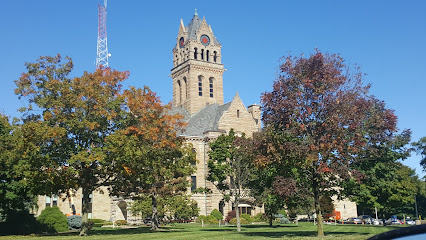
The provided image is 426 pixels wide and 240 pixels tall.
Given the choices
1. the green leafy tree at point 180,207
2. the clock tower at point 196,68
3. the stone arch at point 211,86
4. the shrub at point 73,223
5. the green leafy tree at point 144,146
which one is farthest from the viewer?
the stone arch at point 211,86

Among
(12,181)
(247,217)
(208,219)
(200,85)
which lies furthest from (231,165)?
(200,85)

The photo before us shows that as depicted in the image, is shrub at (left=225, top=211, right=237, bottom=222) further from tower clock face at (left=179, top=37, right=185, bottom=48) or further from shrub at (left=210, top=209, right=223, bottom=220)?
tower clock face at (left=179, top=37, right=185, bottom=48)

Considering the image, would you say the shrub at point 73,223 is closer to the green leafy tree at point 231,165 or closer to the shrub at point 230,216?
the green leafy tree at point 231,165

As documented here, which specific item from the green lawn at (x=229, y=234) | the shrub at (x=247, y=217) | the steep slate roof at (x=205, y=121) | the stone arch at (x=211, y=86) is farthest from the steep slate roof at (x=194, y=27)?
the green lawn at (x=229, y=234)

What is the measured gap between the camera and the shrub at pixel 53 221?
39250 millimetres

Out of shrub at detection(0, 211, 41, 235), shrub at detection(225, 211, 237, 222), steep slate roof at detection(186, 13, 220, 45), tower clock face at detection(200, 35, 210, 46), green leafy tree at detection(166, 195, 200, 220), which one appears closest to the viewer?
shrub at detection(0, 211, 41, 235)

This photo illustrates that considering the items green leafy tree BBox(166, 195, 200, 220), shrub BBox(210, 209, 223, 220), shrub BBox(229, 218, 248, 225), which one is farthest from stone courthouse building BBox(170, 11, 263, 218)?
green leafy tree BBox(166, 195, 200, 220)

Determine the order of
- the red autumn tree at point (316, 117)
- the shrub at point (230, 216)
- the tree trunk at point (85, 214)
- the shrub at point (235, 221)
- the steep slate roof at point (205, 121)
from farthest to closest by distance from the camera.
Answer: the steep slate roof at point (205, 121) → the shrub at point (230, 216) → the shrub at point (235, 221) → the tree trunk at point (85, 214) → the red autumn tree at point (316, 117)

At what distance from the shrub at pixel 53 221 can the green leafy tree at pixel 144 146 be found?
6.82 meters

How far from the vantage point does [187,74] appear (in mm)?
83312

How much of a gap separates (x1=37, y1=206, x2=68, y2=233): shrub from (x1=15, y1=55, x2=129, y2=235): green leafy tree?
27.0 feet

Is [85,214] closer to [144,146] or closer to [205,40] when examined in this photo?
[144,146]

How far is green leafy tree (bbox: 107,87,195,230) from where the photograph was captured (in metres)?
30.6

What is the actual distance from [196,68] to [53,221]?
1919 inches
